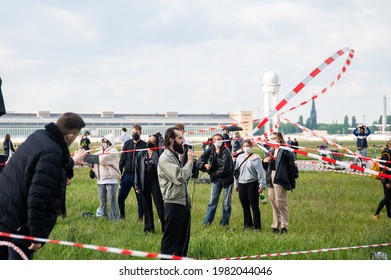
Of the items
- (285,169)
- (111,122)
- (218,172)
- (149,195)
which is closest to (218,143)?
(218,172)

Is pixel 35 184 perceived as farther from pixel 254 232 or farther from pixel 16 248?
pixel 254 232

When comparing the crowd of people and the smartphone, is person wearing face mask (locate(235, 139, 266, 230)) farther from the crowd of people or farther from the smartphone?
the smartphone

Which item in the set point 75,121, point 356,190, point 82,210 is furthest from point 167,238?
point 356,190

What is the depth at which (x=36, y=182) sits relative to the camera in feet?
18.9

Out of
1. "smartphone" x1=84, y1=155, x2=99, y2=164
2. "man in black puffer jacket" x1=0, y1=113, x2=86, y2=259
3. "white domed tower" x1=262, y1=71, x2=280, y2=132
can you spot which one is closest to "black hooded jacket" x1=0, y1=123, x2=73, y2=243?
"man in black puffer jacket" x1=0, y1=113, x2=86, y2=259

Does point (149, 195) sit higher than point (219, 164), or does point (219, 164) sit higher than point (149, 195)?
point (219, 164)

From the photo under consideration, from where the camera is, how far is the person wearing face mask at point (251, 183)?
40.2 ft

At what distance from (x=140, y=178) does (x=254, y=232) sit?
6.44 feet

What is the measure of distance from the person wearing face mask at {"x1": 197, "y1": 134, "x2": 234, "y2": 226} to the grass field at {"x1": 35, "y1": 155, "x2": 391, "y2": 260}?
253 millimetres

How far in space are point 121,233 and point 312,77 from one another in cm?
407

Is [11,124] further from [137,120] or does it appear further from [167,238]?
[167,238]

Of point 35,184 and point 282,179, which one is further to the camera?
point 282,179

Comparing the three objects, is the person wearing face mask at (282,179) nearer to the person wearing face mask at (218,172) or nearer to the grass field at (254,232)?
the grass field at (254,232)

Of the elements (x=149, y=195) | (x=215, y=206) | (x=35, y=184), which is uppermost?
(x=35, y=184)
